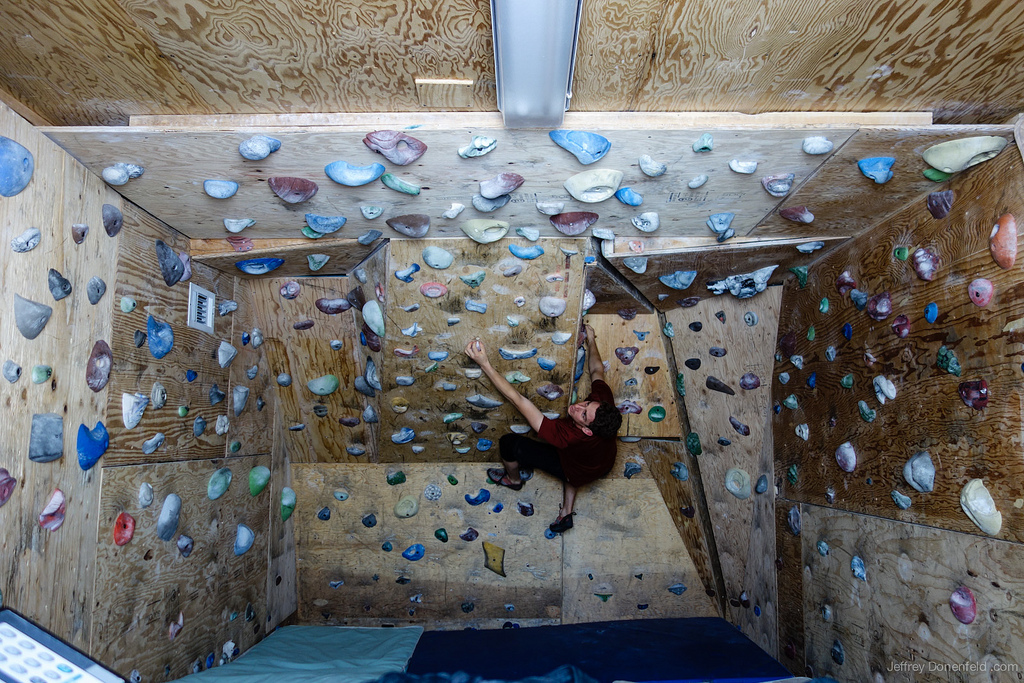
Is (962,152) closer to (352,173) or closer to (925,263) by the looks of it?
(925,263)

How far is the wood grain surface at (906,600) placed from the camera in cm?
150

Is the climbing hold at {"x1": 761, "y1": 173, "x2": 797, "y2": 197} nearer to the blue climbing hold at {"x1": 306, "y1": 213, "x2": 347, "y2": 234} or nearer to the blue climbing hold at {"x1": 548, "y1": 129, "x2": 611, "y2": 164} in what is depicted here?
the blue climbing hold at {"x1": 548, "y1": 129, "x2": 611, "y2": 164}

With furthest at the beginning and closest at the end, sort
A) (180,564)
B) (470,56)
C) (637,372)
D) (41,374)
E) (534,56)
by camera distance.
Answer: (637,372), (180,564), (41,374), (470,56), (534,56)

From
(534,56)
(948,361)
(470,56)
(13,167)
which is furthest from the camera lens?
(948,361)

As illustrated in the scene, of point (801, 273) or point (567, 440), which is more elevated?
point (801, 273)

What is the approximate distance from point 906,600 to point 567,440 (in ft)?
4.31

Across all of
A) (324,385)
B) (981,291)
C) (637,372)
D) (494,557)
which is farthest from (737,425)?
(324,385)

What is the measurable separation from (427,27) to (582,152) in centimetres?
57

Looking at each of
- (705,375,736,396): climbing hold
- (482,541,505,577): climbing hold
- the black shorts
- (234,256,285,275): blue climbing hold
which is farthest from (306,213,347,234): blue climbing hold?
(482,541,505,577): climbing hold

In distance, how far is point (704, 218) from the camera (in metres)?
2.04

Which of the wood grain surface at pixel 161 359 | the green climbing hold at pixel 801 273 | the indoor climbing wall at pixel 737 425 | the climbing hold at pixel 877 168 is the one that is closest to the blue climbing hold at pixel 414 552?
the wood grain surface at pixel 161 359

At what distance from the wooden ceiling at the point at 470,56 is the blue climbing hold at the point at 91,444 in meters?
0.84

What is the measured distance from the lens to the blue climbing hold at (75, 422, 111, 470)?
1686 mm

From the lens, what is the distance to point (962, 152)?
5.18 feet
